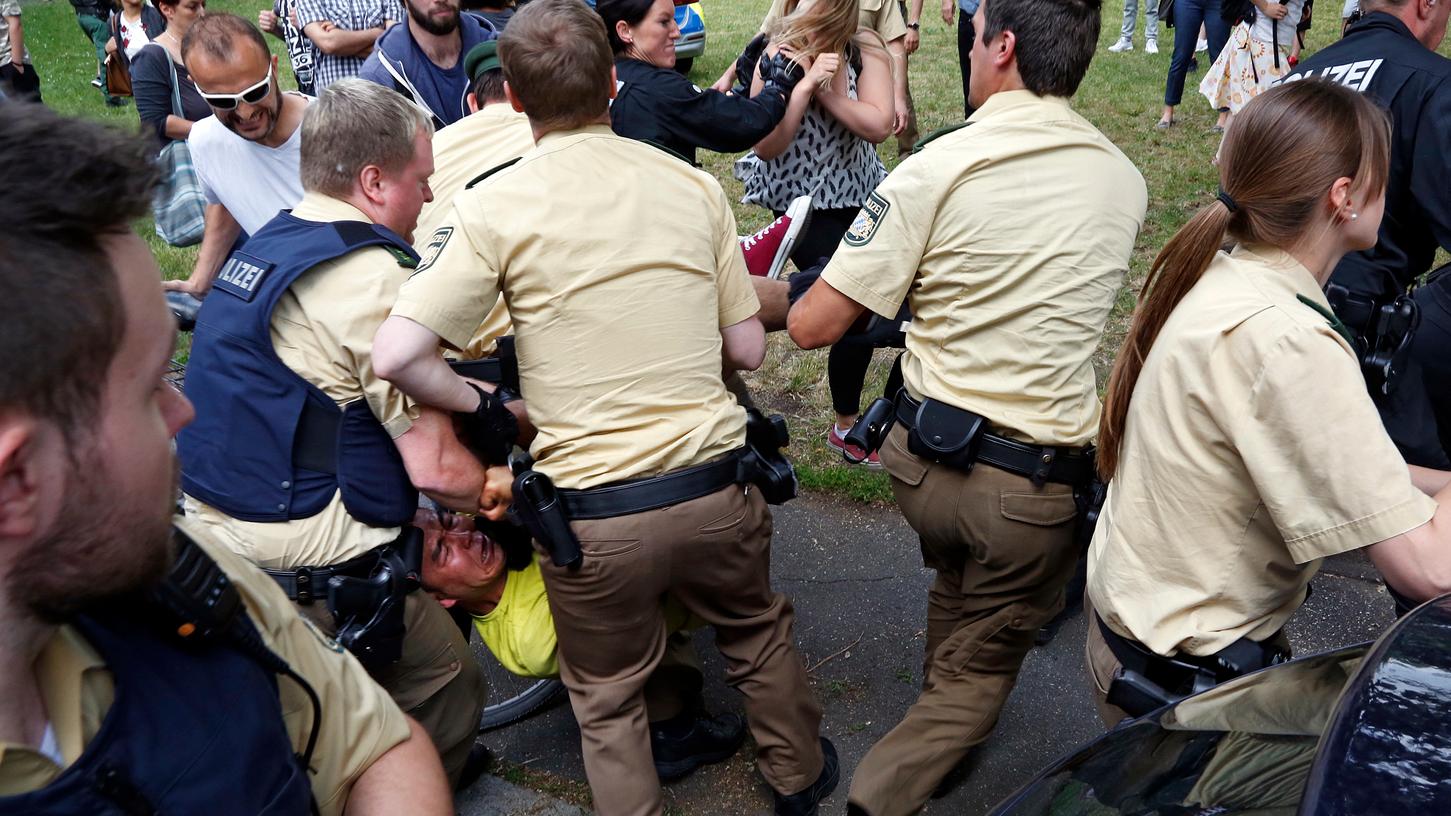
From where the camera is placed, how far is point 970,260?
8.69 ft

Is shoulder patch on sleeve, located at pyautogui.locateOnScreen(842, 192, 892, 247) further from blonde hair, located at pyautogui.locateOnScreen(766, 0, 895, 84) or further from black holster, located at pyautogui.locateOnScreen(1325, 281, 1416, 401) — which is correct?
blonde hair, located at pyautogui.locateOnScreen(766, 0, 895, 84)

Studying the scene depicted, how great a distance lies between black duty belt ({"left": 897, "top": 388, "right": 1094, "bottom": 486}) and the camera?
2713 millimetres

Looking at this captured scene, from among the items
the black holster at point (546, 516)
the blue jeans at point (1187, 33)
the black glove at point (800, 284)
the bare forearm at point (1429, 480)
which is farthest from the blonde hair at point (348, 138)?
the blue jeans at point (1187, 33)

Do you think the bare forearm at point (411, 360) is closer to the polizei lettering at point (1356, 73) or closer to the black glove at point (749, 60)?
the black glove at point (749, 60)

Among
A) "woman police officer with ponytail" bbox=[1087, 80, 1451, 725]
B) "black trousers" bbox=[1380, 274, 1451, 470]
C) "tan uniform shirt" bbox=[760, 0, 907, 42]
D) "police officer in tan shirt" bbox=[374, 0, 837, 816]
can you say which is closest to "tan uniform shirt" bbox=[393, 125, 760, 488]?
"police officer in tan shirt" bbox=[374, 0, 837, 816]

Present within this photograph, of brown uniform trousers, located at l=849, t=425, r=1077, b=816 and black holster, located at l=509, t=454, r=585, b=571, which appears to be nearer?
black holster, located at l=509, t=454, r=585, b=571

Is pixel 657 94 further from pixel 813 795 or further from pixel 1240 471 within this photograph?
pixel 1240 471

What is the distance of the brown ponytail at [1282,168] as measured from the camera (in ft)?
6.68

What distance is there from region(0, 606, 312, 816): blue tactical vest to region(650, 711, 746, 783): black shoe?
1979mm

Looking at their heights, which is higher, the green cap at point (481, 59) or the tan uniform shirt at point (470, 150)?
the green cap at point (481, 59)

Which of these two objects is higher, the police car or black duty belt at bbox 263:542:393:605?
the police car

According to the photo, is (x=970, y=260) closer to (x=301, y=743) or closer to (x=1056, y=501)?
(x=1056, y=501)

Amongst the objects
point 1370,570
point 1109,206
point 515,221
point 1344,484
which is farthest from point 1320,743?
point 1370,570

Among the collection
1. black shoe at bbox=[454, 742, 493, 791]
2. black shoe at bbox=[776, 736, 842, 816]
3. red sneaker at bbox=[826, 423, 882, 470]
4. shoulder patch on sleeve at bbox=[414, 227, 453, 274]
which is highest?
shoulder patch on sleeve at bbox=[414, 227, 453, 274]
